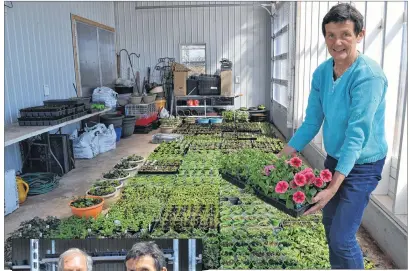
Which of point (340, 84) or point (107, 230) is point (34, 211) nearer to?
point (107, 230)

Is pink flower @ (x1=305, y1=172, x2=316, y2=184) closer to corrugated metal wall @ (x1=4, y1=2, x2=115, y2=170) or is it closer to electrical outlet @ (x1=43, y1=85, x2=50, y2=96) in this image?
corrugated metal wall @ (x1=4, y1=2, x2=115, y2=170)

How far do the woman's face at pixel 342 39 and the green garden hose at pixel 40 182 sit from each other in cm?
439

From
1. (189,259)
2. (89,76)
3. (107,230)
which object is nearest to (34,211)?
(107,230)

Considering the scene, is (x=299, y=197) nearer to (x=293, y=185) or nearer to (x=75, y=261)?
(x=293, y=185)

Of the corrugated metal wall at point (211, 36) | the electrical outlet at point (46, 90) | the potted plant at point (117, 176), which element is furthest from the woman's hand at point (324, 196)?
the corrugated metal wall at point (211, 36)

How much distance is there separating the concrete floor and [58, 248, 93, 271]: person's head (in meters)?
2.34

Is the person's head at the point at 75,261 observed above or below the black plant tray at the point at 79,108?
below

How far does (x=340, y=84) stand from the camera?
1977 millimetres

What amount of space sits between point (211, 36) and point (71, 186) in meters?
7.78

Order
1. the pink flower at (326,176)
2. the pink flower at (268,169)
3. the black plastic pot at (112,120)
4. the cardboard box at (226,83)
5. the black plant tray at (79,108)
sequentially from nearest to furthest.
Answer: the pink flower at (326,176) → the pink flower at (268,169) → the black plant tray at (79,108) → the black plastic pot at (112,120) → the cardboard box at (226,83)

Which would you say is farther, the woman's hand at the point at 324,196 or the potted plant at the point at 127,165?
the potted plant at the point at 127,165

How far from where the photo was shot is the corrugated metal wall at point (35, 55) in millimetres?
5730

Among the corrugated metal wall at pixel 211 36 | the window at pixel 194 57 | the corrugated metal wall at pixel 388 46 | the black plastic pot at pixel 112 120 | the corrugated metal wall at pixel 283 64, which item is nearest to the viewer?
the corrugated metal wall at pixel 388 46

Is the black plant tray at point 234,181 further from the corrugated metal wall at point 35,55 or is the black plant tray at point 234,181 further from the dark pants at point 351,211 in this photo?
the corrugated metal wall at point 35,55
